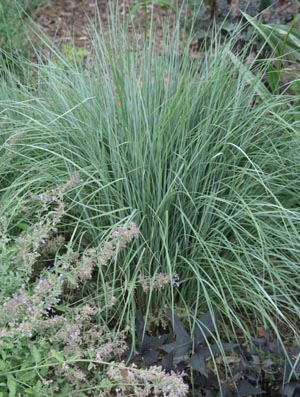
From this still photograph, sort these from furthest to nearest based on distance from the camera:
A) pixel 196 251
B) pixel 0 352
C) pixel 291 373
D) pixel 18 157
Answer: pixel 18 157, pixel 196 251, pixel 291 373, pixel 0 352

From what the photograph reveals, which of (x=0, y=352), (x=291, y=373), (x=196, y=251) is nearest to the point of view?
(x=0, y=352)

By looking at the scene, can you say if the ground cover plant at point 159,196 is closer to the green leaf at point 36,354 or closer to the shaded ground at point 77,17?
the green leaf at point 36,354

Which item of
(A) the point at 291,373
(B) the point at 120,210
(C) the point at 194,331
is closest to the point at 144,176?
(B) the point at 120,210

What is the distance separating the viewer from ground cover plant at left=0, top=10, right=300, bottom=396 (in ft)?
8.01

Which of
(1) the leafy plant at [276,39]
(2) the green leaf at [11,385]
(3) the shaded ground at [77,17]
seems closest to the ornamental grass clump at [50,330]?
(2) the green leaf at [11,385]

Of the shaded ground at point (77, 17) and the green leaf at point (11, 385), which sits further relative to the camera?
the shaded ground at point (77, 17)

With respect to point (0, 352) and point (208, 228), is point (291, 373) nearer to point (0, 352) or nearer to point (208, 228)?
point (208, 228)

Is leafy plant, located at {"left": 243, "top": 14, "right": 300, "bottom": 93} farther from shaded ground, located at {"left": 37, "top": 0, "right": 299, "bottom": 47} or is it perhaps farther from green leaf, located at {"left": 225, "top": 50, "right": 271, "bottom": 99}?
shaded ground, located at {"left": 37, "top": 0, "right": 299, "bottom": 47}

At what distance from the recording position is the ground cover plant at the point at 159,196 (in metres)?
2.44

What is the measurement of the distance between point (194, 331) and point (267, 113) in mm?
1148

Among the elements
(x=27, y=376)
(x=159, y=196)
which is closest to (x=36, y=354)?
(x=27, y=376)

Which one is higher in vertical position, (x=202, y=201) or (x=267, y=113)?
(x=267, y=113)

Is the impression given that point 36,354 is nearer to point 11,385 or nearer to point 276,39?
point 11,385

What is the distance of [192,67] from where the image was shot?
10.0 ft
